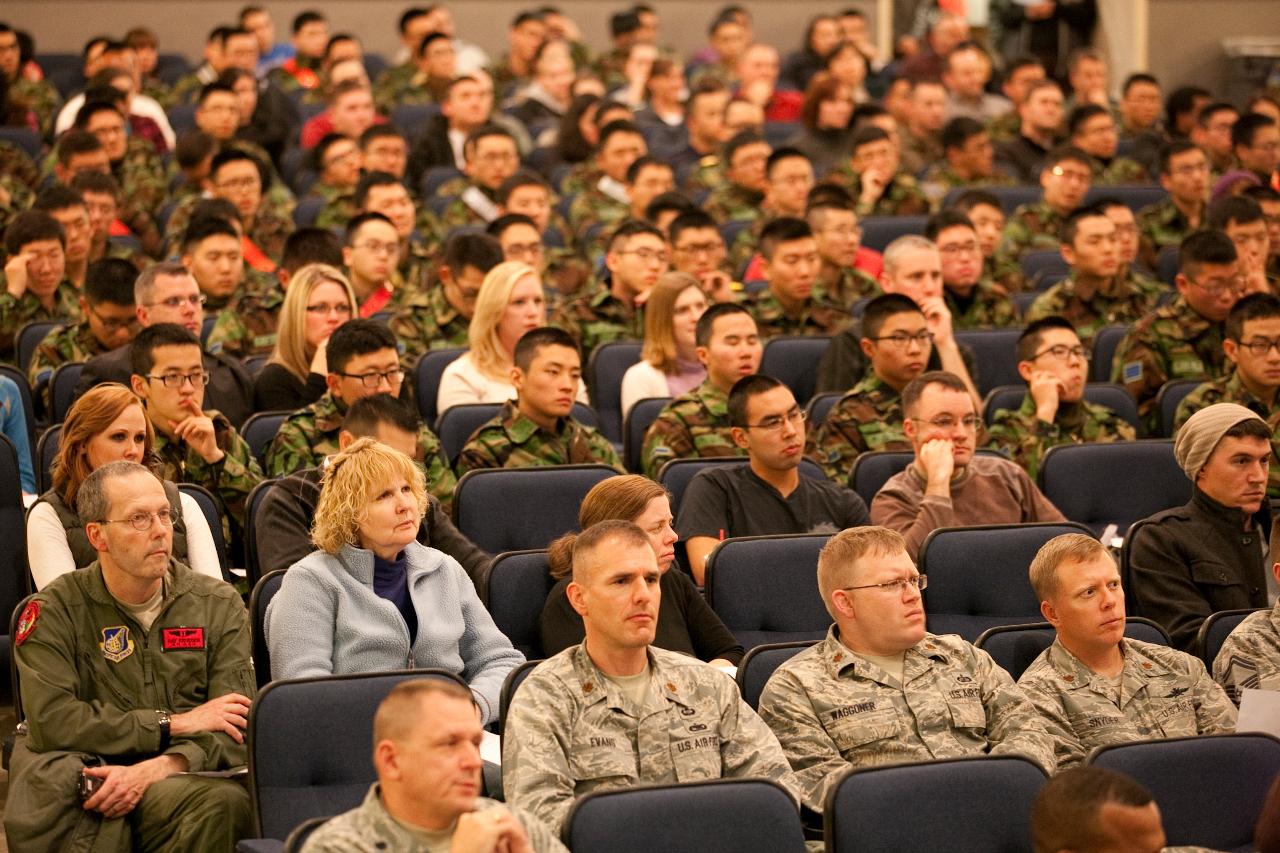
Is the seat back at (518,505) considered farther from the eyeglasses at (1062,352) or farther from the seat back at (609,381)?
the eyeglasses at (1062,352)

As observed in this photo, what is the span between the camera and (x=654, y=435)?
5297 mm

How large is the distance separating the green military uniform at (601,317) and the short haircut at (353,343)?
187cm

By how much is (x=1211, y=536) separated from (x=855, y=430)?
54.4 inches

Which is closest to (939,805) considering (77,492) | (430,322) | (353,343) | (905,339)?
(77,492)

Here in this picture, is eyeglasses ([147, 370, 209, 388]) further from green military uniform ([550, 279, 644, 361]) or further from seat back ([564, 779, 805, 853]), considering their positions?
seat back ([564, 779, 805, 853])

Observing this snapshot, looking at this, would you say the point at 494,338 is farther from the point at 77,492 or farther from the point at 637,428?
the point at 77,492

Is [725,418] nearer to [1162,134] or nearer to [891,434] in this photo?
[891,434]

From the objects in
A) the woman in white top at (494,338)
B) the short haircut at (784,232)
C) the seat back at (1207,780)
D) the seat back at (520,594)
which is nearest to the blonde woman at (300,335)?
the woman in white top at (494,338)

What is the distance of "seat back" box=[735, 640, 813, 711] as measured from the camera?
11.7ft

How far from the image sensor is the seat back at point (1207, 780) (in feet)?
10.4

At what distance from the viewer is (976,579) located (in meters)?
4.19

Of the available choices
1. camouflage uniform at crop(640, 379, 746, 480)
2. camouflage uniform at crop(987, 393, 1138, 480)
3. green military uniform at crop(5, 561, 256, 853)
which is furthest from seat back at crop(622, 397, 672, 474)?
green military uniform at crop(5, 561, 256, 853)

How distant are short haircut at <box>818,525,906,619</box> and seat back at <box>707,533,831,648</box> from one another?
0.49 m

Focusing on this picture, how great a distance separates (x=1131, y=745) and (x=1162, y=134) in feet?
25.9
